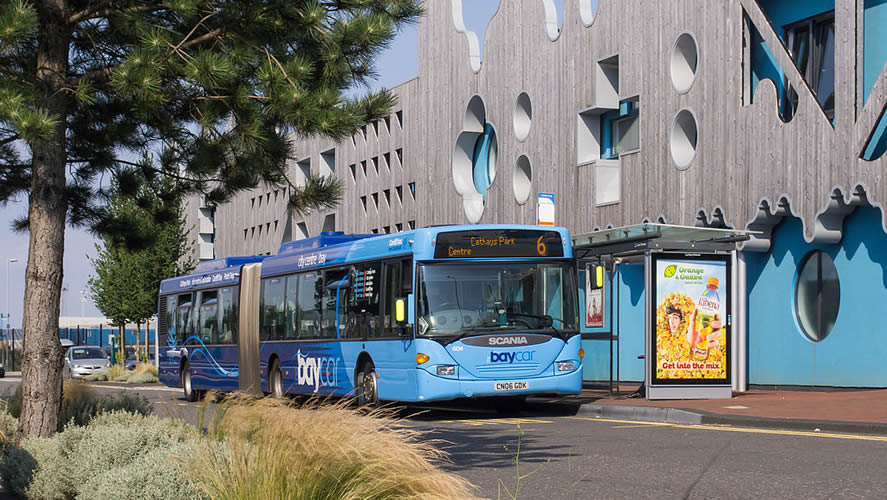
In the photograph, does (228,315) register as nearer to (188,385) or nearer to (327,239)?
(188,385)

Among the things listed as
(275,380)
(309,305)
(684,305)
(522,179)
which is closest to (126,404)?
(309,305)

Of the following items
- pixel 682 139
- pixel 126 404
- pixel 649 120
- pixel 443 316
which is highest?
pixel 649 120

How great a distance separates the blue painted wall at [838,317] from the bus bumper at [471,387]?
6.67 m

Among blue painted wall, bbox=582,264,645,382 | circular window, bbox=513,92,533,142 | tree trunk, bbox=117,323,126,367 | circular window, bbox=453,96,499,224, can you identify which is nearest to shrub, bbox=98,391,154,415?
blue painted wall, bbox=582,264,645,382

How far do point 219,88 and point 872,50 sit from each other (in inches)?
581

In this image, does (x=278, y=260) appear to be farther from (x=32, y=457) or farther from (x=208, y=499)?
(x=208, y=499)

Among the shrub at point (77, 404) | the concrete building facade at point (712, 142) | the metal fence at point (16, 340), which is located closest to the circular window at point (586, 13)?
the concrete building facade at point (712, 142)

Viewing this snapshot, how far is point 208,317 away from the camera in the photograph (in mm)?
26047

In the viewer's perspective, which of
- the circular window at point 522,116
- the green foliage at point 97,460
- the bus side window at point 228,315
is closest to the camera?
the green foliage at point 97,460

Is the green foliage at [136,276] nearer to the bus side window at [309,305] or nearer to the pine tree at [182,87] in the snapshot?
the bus side window at [309,305]

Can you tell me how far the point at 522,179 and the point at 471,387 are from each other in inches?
590

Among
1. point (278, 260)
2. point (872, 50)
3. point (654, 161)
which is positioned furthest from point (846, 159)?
point (278, 260)

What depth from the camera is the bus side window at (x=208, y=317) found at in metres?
25.6

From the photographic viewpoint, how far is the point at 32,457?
9578 millimetres
